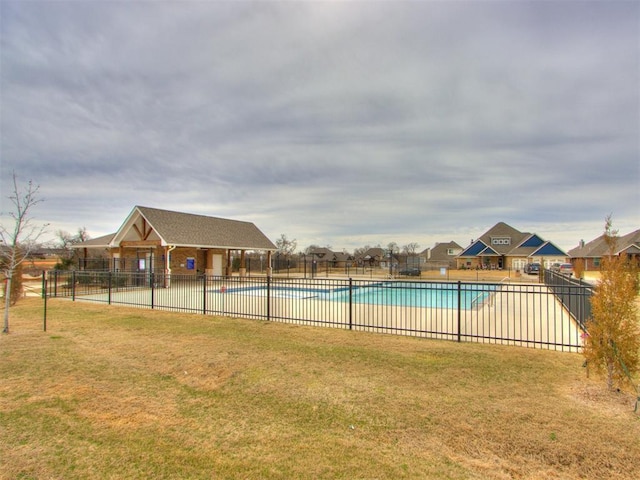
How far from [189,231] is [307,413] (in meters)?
24.0

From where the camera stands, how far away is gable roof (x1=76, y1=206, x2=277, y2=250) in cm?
2359

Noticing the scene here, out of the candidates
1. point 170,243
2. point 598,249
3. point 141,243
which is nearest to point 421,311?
point 170,243

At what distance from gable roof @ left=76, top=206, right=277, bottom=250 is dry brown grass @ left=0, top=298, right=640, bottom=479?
17.0 metres

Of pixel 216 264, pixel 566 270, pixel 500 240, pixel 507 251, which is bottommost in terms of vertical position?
pixel 566 270

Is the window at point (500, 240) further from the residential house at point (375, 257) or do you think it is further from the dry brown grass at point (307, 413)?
the dry brown grass at point (307, 413)

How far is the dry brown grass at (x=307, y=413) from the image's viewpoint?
315 cm

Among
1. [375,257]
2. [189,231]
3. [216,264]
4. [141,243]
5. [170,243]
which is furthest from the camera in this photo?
[375,257]

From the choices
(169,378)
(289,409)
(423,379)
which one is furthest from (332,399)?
(169,378)

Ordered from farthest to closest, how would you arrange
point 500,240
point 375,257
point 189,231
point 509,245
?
point 375,257 → point 500,240 → point 509,245 → point 189,231

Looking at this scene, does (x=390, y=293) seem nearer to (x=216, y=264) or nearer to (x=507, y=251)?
(x=216, y=264)

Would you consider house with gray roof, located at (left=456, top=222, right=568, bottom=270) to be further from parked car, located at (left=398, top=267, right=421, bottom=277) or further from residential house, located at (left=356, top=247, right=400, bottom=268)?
parked car, located at (left=398, top=267, right=421, bottom=277)

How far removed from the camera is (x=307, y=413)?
4.18 m

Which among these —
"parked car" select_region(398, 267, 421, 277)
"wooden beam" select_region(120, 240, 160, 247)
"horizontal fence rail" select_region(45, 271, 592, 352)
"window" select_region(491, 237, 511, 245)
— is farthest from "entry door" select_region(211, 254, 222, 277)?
"window" select_region(491, 237, 511, 245)

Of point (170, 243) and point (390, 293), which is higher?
point (170, 243)
